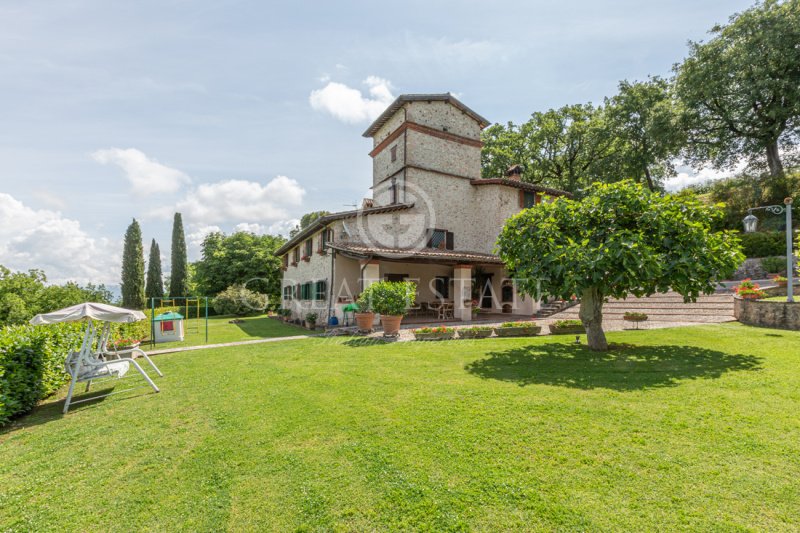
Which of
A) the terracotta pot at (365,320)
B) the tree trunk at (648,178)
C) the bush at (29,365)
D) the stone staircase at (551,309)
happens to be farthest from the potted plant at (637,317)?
the tree trunk at (648,178)

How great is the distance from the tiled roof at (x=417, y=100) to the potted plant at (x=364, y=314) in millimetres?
12826

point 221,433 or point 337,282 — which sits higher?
point 337,282

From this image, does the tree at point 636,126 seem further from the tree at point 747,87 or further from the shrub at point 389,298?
the shrub at point 389,298

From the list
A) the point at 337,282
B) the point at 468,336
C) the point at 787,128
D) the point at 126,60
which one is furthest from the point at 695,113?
the point at 126,60

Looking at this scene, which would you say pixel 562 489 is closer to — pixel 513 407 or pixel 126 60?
pixel 513 407

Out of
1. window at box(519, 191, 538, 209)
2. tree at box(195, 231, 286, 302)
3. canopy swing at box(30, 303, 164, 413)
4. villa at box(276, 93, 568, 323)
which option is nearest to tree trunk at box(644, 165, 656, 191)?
villa at box(276, 93, 568, 323)

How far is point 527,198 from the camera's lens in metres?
21.5

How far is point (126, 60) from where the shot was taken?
8078mm

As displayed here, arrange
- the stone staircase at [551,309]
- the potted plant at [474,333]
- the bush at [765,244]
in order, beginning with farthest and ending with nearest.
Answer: the bush at [765,244] → the stone staircase at [551,309] → the potted plant at [474,333]

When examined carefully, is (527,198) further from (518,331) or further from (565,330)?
(518,331)

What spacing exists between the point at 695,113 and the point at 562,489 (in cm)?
3223

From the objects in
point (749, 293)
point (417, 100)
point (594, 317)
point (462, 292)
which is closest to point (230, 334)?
point (462, 292)

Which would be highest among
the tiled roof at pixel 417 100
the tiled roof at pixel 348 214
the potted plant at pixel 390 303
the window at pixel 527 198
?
the tiled roof at pixel 417 100

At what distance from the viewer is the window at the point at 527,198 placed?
21.2 meters
